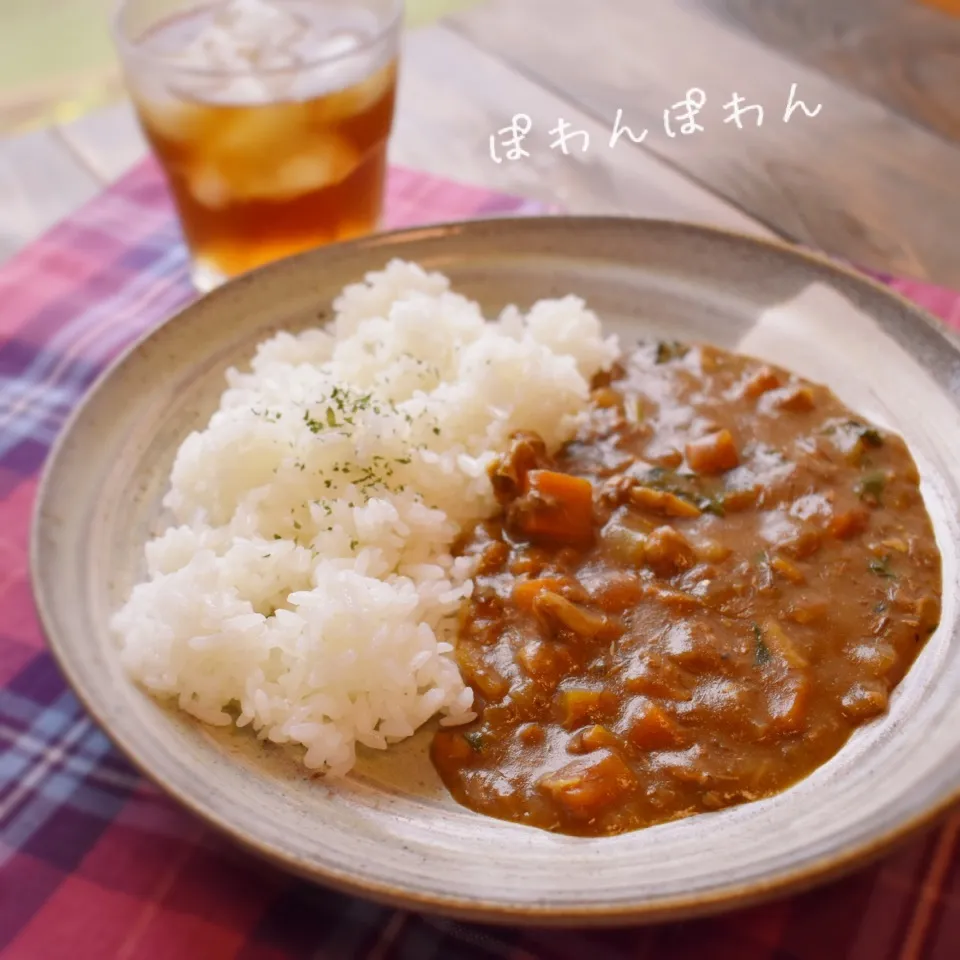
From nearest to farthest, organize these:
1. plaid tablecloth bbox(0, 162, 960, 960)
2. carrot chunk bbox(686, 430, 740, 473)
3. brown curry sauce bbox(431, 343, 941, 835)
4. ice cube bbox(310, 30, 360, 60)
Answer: plaid tablecloth bbox(0, 162, 960, 960) → brown curry sauce bbox(431, 343, 941, 835) → carrot chunk bbox(686, 430, 740, 473) → ice cube bbox(310, 30, 360, 60)

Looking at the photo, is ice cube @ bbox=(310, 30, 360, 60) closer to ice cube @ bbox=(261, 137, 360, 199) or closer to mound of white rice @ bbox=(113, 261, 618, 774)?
ice cube @ bbox=(261, 137, 360, 199)

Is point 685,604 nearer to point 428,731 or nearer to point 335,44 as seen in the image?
point 428,731

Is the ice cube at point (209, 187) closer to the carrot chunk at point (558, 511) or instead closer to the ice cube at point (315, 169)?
the ice cube at point (315, 169)

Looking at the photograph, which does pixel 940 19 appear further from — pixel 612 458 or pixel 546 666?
pixel 546 666

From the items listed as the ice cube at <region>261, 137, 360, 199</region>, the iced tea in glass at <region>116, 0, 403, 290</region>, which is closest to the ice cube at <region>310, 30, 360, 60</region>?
the iced tea in glass at <region>116, 0, 403, 290</region>

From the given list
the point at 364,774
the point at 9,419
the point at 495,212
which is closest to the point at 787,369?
the point at 495,212
